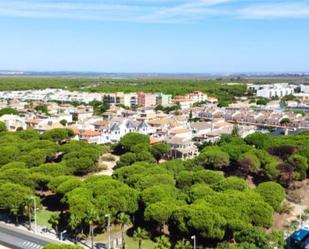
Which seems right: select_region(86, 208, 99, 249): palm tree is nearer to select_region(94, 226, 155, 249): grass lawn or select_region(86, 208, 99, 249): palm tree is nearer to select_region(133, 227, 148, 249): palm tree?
select_region(94, 226, 155, 249): grass lawn

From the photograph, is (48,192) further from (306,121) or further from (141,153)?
(306,121)

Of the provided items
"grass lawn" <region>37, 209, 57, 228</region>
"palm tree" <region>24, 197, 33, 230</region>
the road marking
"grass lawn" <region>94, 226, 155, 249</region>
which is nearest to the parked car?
"grass lawn" <region>94, 226, 155, 249</region>

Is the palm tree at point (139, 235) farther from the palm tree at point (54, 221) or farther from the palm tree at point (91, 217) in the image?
the palm tree at point (54, 221)

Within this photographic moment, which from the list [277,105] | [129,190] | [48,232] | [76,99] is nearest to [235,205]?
[129,190]

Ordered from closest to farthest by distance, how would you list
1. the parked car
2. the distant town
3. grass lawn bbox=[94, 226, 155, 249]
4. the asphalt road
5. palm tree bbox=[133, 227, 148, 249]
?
1. palm tree bbox=[133, 227, 148, 249]
2. the asphalt road
3. the parked car
4. grass lawn bbox=[94, 226, 155, 249]
5. the distant town

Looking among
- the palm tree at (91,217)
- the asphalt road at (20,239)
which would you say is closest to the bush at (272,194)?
the palm tree at (91,217)

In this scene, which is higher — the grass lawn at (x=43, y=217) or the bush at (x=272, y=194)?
the bush at (x=272, y=194)

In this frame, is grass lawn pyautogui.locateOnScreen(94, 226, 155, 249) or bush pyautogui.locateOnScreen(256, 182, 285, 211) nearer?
grass lawn pyautogui.locateOnScreen(94, 226, 155, 249)
